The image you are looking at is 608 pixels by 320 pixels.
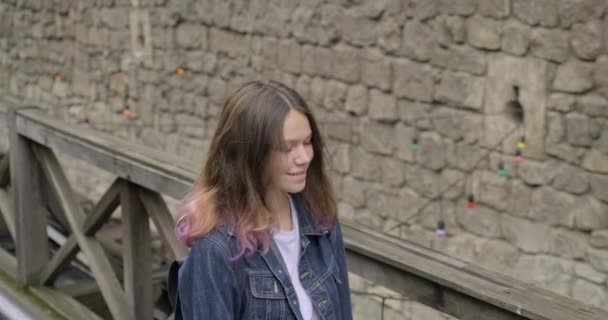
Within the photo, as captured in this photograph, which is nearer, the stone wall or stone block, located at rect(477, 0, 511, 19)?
the stone wall

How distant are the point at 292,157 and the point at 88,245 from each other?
1.62 m

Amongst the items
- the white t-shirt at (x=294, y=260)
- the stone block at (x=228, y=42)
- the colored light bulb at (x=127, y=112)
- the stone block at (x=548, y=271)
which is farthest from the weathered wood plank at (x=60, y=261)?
the colored light bulb at (x=127, y=112)

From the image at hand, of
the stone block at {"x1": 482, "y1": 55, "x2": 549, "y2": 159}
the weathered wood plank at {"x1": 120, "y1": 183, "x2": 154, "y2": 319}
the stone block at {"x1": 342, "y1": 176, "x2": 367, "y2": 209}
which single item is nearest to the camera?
the weathered wood plank at {"x1": 120, "y1": 183, "x2": 154, "y2": 319}

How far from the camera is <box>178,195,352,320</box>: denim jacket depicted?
1.76 meters

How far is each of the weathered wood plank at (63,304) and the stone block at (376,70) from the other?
2.88 m

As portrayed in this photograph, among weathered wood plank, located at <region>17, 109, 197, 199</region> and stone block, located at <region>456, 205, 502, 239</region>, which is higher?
weathered wood plank, located at <region>17, 109, 197, 199</region>

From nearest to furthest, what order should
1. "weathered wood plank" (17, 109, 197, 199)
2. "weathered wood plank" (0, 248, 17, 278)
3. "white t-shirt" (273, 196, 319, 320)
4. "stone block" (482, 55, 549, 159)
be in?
"white t-shirt" (273, 196, 319, 320) → "weathered wood plank" (17, 109, 197, 199) → "weathered wood plank" (0, 248, 17, 278) → "stone block" (482, 55, 549, 159)

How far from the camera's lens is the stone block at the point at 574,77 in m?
4.65

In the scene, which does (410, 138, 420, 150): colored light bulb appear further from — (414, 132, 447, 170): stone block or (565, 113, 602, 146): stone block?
(565, 113, 602, 146): stone block

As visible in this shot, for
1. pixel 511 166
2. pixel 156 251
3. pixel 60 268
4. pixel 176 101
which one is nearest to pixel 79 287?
pixel 60 268

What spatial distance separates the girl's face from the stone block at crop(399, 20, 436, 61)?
3.75m

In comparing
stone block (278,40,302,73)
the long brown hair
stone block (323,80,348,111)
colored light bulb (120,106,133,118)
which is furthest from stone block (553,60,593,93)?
colored light bulb (120,106,133,118)

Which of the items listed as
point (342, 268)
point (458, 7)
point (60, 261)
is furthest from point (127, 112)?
point (342, 268)

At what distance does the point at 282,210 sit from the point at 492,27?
136 inches
